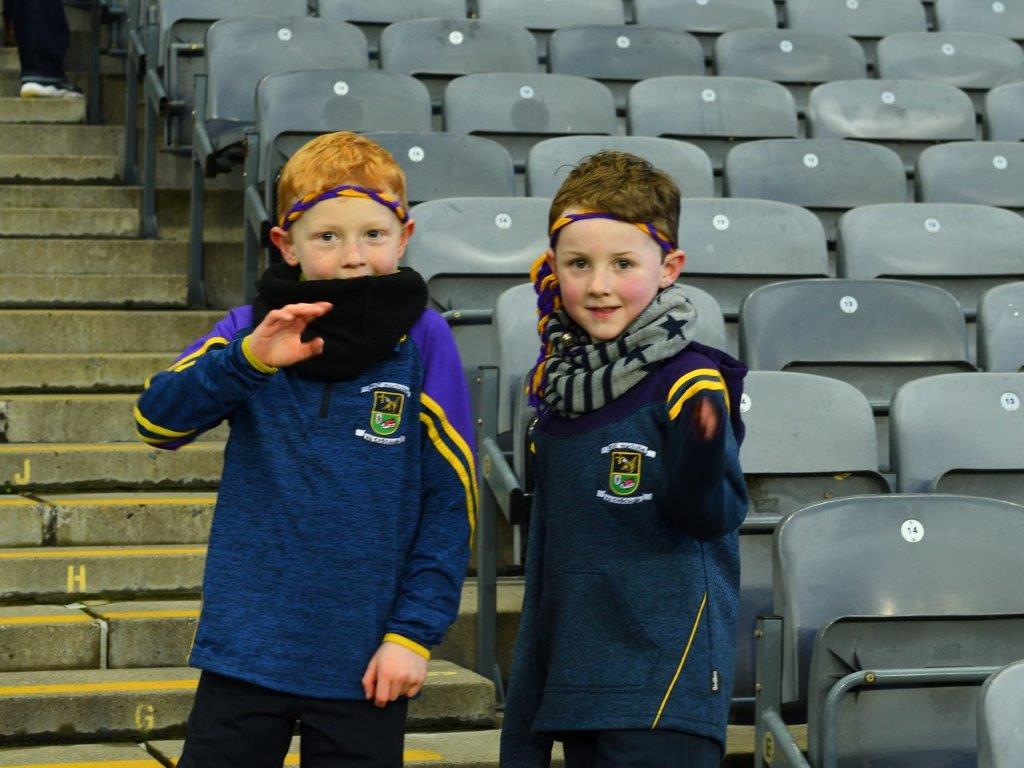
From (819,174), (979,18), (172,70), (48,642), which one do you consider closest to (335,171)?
(48,642)

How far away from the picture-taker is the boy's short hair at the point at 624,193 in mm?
1795

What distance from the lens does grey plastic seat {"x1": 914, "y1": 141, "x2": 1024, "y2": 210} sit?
14.8ft

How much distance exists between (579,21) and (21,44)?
1894 mm

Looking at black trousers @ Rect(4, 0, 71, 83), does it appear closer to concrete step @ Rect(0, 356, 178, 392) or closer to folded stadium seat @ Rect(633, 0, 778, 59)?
concrete step @ Rect(0, 356, 178, 392)

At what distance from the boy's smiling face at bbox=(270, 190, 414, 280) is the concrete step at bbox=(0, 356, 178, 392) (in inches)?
88.7

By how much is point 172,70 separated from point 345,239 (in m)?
3.22

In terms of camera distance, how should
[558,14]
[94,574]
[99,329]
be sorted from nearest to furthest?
1. [94,574]
2. [99,329]
3. [558,14]

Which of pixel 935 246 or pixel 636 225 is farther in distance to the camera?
pixel 935 246

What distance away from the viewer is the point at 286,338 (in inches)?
66.2

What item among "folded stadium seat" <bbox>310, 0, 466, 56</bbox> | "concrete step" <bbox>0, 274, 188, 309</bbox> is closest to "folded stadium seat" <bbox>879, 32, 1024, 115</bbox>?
"folded stadium seat" <bbox>310, 0, 466, 56</bbox>

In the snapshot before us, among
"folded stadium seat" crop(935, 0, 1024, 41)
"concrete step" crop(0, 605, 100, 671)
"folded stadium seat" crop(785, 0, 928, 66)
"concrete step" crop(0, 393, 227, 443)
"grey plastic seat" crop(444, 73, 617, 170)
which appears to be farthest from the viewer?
"folded stadium seat" crop(935, 0, 1024, 41)

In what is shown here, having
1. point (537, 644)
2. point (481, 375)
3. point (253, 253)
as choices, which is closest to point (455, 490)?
point (537, 644)

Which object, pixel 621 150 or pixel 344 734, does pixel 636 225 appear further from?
pixel 621 150

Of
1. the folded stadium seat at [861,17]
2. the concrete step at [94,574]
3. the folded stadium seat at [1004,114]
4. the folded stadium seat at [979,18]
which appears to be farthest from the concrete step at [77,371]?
the folded stadium seat at [979,18]
